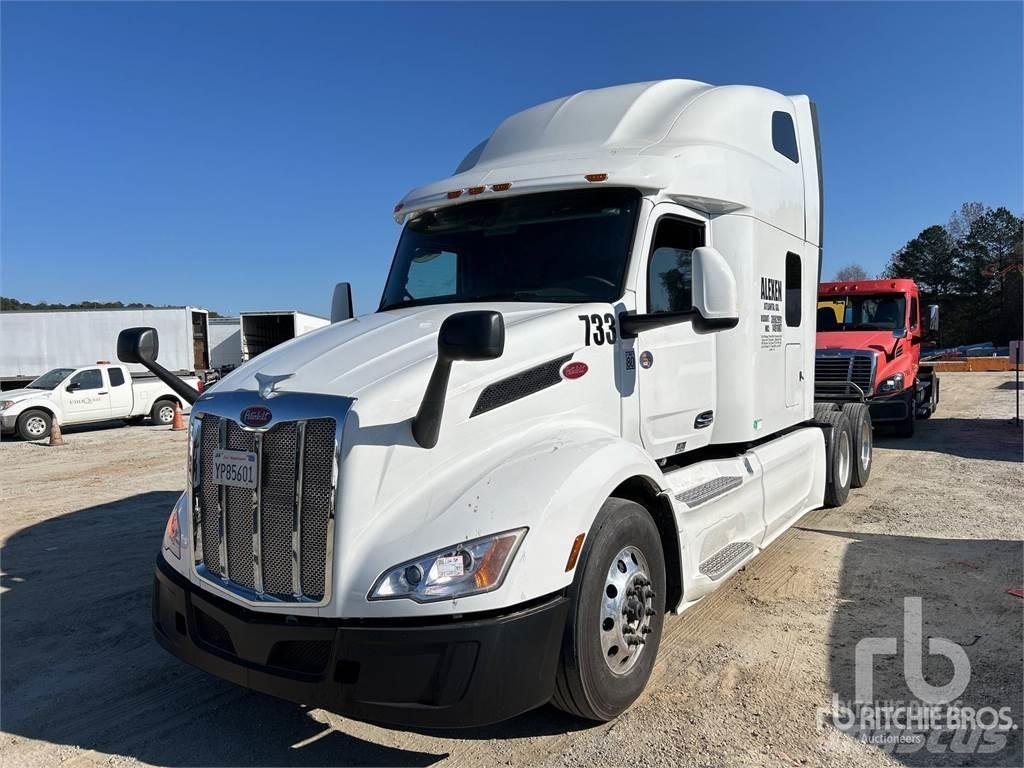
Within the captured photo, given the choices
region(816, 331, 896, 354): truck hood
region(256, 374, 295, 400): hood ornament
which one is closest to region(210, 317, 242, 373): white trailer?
region(816, 331, 896, 354): truck hood

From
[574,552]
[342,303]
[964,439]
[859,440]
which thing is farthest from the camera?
[964,439]

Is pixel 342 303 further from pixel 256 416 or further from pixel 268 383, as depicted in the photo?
pixel 256 416

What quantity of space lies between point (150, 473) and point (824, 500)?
948cm

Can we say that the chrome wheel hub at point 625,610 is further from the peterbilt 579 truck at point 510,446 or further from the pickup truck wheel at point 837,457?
the pickup truck wheel at point 837,457

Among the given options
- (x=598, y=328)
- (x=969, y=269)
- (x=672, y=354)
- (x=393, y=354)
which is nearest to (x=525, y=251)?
(x=598, y=328)

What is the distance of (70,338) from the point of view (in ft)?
77.6

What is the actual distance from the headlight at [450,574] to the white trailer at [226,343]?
27068 millimetres

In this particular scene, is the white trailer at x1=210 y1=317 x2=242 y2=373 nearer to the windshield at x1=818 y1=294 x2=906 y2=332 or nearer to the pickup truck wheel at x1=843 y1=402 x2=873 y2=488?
the windshield at x1=818 y1=294 x2=906 y2=332

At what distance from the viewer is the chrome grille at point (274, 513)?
2.98 meters

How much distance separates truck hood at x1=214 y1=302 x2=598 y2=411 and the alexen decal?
2.04 metres

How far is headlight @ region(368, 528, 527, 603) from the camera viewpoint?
2.80 metres

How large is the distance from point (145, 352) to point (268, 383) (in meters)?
1.14

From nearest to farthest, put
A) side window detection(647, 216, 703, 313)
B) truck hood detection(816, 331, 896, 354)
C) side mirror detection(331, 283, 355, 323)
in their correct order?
side window detection(647, 216, 703, 313)
side mirror detection(331, 283, 355, 323)
truck hood detection(816, 331, 896, 354)

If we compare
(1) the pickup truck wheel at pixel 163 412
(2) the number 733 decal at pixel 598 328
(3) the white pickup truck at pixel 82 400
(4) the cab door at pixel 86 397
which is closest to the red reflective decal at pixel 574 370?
(2) the number 733 decal at pixel 598 328
